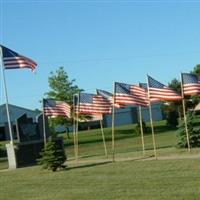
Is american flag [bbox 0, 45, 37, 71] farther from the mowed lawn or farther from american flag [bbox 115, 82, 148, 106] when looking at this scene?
the mowed lawn

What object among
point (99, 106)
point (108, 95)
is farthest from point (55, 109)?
point (99, 106)

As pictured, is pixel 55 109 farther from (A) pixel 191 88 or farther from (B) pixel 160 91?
(A) pixel 191 88

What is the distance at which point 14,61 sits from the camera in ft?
89.9

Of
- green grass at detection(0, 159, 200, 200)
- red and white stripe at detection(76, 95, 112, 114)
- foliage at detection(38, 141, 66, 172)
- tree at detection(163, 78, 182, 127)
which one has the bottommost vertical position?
green grass at detection(0, 159, 200, 200)

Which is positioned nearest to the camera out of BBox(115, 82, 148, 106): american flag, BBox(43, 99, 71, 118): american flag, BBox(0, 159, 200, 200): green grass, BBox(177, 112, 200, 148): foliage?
BBox(0, 159, 200, 200): green grass

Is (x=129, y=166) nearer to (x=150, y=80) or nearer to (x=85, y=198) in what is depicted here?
(x=150, y=80)

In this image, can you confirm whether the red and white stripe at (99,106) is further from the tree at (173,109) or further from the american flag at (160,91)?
the tree at (173,109)

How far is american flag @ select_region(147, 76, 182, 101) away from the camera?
23391 mm

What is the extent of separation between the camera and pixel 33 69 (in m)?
27.0

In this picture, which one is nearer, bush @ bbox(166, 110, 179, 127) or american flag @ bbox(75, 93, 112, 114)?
american flag @ bbox(75, 93, 112, 114)

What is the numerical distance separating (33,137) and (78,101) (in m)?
4.09

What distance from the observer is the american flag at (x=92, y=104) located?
1013 inches

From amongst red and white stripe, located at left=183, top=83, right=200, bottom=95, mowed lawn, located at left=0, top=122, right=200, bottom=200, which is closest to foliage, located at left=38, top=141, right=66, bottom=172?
mowed lawn, located at left=0, top=122, right=200, bottom=200

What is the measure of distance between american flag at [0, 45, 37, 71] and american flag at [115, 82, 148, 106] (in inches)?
177
